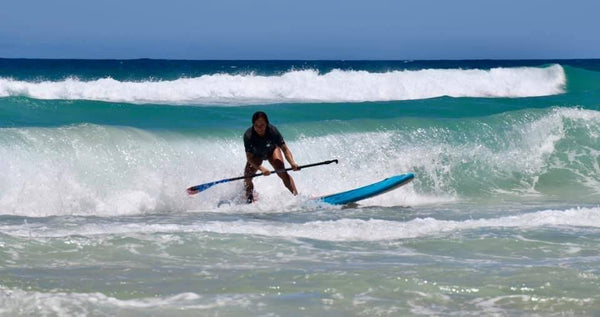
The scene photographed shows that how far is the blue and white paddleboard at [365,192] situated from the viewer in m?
Answer: 11.5

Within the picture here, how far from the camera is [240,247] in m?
8.20

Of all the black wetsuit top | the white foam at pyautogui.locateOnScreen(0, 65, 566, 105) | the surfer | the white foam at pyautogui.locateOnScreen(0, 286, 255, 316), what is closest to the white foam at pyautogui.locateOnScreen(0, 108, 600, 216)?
the surfer

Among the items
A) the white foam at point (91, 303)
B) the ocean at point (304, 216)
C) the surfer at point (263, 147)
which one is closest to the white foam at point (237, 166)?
the ocean at point (304, 216)

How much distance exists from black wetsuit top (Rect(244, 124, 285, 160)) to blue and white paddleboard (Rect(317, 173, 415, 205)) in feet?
3.07

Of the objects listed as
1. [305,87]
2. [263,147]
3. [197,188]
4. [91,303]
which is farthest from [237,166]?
[305,87]

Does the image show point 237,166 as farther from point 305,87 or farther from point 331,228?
point 305,87

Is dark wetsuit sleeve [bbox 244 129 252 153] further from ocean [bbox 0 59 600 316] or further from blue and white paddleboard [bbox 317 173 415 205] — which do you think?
blue and white paddleboard [bbox 317 173 415 205]

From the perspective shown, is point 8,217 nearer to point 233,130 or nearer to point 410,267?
point 410,267

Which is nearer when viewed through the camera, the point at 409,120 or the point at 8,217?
the point at 8,217

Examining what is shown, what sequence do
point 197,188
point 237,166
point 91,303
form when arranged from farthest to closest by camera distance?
1. point 237,166
2. point 197,188
3. point 91,303

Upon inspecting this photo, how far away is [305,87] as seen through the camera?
29875mm

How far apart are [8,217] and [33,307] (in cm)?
459

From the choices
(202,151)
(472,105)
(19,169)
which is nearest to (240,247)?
(19,169)

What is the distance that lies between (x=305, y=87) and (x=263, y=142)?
19052 millimetres
